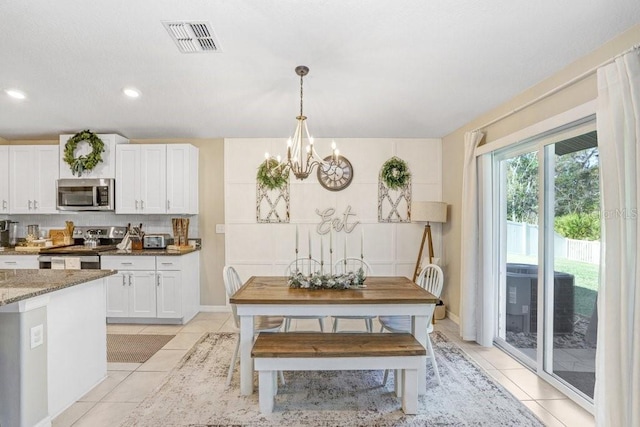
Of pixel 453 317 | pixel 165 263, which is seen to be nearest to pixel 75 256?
pixel 165 263

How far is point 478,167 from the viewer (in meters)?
3.72

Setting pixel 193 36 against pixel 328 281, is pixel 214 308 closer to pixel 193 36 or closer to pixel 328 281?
pixel 328 281

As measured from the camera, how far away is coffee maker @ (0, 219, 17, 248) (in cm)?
476

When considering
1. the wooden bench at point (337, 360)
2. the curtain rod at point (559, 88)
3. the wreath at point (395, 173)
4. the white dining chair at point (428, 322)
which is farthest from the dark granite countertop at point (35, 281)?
the curtain rod at point (559, 88)

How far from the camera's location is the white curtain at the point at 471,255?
3.71 m

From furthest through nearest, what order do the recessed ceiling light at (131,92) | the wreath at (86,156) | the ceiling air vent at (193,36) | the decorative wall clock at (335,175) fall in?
the decorative wall clock at (335,175)
the wreath at (86,156)
the recessed ceiling light at (131,92)
the ceiling air vent at (193,36)

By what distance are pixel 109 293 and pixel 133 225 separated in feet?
3.30

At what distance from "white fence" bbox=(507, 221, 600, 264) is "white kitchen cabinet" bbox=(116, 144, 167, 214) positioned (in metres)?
4.24

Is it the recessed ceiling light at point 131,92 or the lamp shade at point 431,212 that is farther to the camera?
the lamp shade at point 431,212

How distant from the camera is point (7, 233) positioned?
4.82m

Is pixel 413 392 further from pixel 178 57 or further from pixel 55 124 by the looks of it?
pixel 55 124

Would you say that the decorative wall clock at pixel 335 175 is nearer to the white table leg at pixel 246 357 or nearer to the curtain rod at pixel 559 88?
the curtain rod at pixel 559 88

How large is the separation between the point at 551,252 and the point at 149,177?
463 cm

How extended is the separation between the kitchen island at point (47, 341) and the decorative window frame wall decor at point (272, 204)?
90.1 inches
